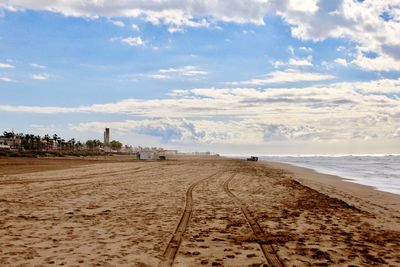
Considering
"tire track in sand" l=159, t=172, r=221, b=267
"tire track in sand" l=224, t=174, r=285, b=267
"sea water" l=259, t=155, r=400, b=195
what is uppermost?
"tire track in sand" l=159, t=172, r=221, b=267

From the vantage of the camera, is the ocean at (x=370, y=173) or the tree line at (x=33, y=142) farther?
the tree line at (x=33, y=142)

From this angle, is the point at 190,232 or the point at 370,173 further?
the point at 370,173

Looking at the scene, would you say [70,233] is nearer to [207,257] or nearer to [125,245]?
[125,245]

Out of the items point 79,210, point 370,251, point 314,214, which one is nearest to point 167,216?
point 79,210

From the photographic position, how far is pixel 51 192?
58.6 ft

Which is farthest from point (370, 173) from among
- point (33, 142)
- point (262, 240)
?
point (33, 142)

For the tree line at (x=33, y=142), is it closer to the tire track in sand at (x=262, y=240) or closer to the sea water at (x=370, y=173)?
the sea water at (x=370, y=173)

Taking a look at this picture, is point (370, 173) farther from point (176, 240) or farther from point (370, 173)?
point (176, 240)

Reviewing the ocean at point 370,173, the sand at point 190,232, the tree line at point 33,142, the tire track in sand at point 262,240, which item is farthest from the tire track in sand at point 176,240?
the tree line at point 33,142

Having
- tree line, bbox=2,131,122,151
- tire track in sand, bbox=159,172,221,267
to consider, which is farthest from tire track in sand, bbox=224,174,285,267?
tree line, bbox=2,131,122,151

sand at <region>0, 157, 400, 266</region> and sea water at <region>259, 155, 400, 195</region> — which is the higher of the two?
sand at <region>0, 157, 400, 266</region>

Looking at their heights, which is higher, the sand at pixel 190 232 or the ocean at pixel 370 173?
the sand at pixel 190 232

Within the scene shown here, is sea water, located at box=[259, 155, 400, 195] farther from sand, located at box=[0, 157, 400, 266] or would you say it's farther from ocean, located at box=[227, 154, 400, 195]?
sand, located at box=[0, 157, 400, 266]

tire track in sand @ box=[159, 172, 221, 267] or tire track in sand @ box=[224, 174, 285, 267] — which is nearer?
tire track in sand @ box=[159, 172, 221, 267]
